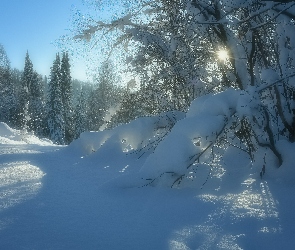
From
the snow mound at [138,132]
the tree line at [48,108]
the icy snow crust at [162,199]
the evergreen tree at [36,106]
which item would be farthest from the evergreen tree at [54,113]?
the icy snow crust at [162,199]

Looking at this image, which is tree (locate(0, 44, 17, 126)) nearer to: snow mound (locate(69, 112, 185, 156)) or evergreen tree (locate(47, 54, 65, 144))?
evergreen tree (locate(47, 54, 65, 144))

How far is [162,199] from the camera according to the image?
238cm

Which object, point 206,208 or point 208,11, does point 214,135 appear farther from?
point 208,11

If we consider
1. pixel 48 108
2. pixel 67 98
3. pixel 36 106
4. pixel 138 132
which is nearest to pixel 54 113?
pixel 48 108

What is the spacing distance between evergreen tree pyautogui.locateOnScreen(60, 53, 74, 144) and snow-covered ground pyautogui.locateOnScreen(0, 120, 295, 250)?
3683 centimetres

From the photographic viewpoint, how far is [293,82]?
2.98 meters

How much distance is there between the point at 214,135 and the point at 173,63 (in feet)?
8.75

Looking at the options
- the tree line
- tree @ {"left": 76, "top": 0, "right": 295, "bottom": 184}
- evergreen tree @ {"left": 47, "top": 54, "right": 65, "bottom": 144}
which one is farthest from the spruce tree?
tree @ {"left": 76, "top": 0, "right": 295, "bottom": 184}

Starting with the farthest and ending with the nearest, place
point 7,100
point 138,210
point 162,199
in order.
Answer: point 7,100 → point 162,199 → point 138,210

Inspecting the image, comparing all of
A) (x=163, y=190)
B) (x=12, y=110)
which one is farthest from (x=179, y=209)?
(x=12, y=110)

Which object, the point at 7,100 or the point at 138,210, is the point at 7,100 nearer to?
the point at 7,100

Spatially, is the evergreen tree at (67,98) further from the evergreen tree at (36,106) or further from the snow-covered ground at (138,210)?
the snow-covered ground at (138,210)

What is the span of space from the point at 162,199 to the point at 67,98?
4141cm

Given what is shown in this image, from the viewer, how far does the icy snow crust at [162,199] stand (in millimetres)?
1596
